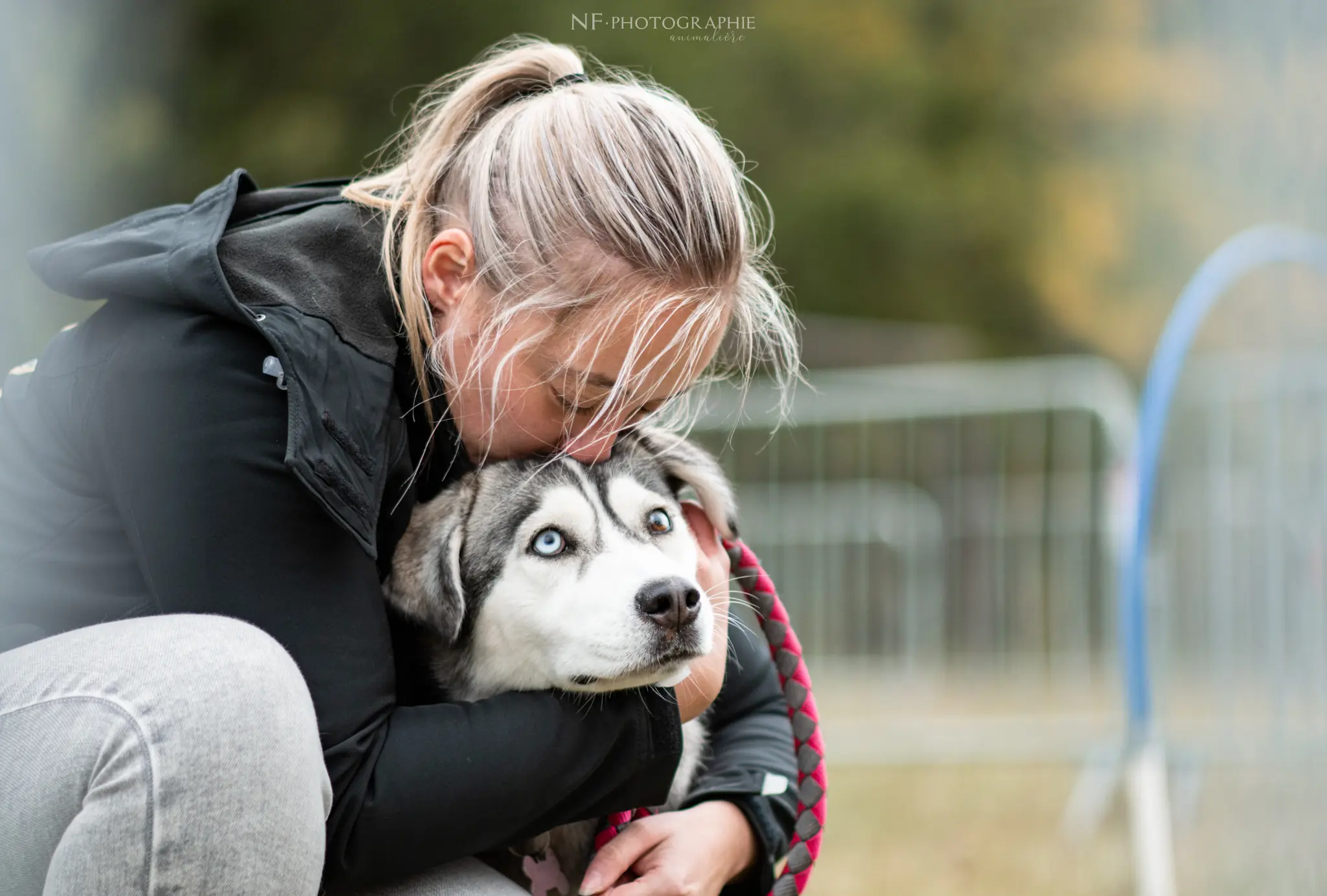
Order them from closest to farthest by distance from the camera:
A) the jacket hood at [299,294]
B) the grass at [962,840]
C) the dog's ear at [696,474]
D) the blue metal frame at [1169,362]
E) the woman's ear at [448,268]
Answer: the jacket hood at [299,294], the woman's ear at [448,268], the dog's ear at [696,474], the blue metal frame at [1169,362], the grass at [962,840]

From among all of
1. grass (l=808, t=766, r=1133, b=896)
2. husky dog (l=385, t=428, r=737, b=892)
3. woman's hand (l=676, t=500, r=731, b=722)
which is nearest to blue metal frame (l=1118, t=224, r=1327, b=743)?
grass (l=808, t=766, r=1133, b=896)

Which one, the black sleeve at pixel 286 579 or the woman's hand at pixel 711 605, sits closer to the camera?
the black sleeve at pixel 286 579

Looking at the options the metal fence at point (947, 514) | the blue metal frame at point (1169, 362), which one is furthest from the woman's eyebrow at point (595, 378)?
the metal fence at point (947, 514)

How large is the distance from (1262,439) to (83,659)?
4.00 meters

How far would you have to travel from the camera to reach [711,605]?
2131 mm

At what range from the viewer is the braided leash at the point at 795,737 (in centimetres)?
223

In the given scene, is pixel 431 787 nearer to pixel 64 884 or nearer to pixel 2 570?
pixel 64 884

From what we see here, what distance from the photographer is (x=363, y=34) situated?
1095cm

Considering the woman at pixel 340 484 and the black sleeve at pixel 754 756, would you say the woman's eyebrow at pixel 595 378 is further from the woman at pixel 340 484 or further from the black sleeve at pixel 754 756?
the black sleeve at pixel 754 756

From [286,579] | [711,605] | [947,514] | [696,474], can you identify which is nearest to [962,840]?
[696,474]

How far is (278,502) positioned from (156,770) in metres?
0.43

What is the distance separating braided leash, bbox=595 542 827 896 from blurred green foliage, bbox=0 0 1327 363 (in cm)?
614

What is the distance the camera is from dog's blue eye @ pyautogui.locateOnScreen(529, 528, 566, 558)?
85.5 inches

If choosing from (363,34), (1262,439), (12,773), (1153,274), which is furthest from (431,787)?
(1153,274)
